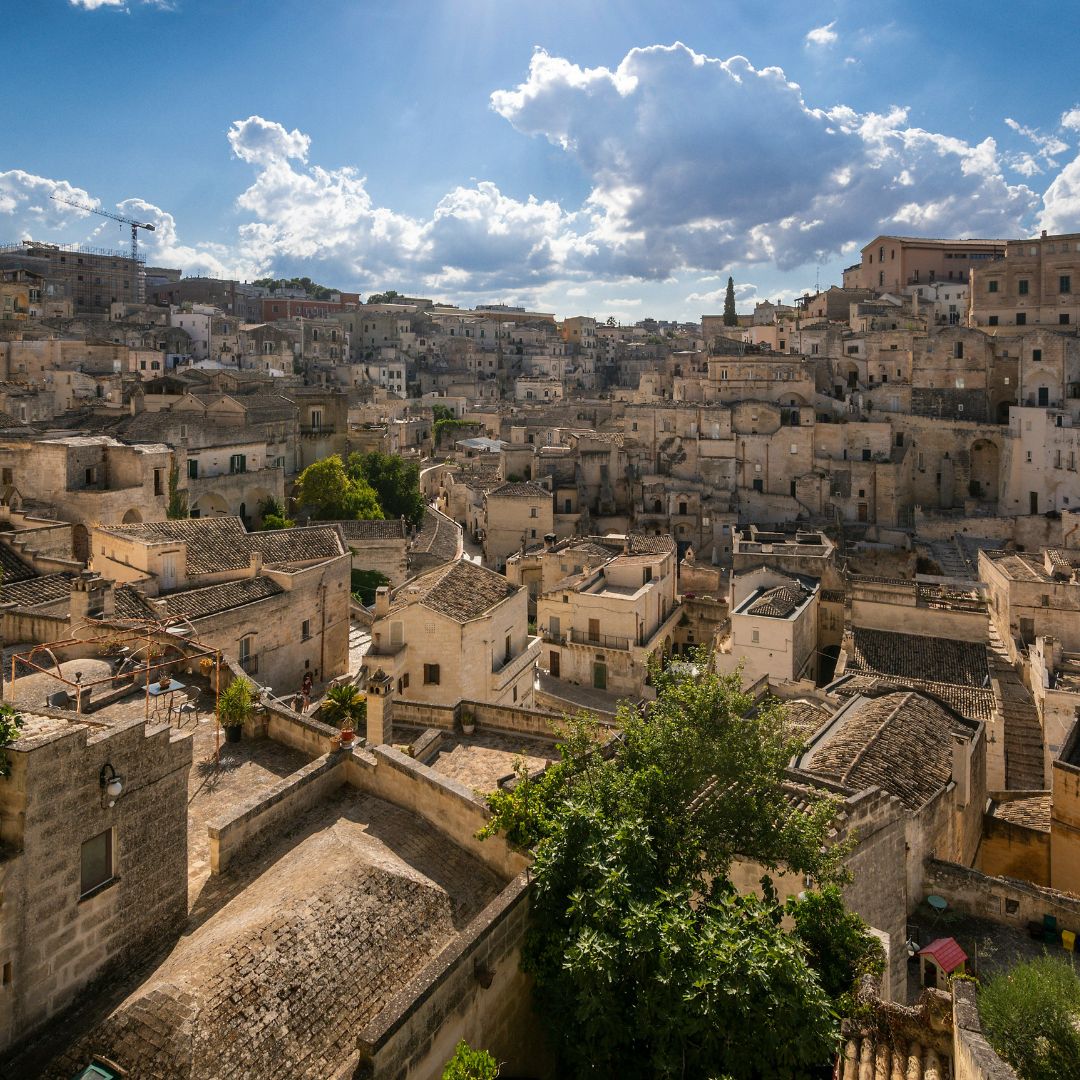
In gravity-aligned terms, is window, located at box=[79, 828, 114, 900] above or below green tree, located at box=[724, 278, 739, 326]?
below

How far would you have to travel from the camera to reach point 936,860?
14117 mm

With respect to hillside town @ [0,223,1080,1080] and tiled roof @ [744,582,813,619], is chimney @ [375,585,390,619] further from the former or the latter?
tiled roof @ [744,582,813,619]

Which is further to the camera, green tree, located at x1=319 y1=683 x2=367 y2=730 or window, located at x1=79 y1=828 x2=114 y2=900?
green tree, located at x1=319 y1=683 x2=367 y2=730

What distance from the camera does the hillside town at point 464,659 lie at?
784 centimetres

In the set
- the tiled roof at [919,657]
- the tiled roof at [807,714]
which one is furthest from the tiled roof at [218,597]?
the tiled roof at [919,657]

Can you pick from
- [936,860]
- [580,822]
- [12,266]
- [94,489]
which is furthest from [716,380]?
[12,266]

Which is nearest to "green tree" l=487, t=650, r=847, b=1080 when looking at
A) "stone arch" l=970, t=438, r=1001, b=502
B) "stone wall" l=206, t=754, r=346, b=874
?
"stone wall" l=206, t=754, r=346, b=874

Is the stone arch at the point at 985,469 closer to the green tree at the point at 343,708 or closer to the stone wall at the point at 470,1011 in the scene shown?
the green tree at the point at 343,708

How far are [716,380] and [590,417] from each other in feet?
46.0

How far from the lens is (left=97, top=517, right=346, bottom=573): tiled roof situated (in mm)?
22828

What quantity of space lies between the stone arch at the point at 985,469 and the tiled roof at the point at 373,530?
1533 inches

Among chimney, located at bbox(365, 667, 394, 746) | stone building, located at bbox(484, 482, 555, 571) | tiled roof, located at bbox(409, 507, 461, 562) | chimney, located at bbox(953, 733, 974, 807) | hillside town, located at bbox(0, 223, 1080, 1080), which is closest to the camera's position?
hillside town, located at bbox(0, 223, 1080, 1080)

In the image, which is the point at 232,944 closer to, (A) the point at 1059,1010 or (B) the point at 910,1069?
(B) the point at 910,1069

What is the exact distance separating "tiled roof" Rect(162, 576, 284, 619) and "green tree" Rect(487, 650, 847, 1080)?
1201 cm
